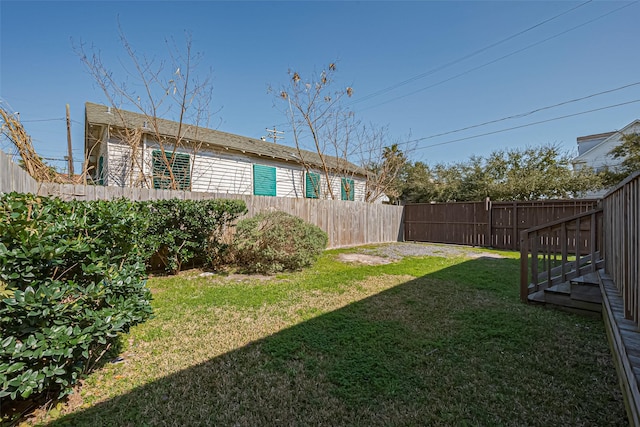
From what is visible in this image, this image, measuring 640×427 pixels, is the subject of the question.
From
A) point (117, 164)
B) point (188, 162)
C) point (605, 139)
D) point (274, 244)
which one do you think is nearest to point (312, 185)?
point (188, 162)

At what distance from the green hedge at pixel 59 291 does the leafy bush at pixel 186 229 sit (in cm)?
243

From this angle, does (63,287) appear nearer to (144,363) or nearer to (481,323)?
(144,363)

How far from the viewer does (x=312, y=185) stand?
1203cm

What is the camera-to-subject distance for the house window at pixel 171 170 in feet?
26.0

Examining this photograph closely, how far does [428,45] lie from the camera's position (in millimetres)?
10023

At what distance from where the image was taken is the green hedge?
4.72 ft

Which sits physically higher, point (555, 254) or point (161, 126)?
point (161, 126)

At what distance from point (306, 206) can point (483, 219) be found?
674cm

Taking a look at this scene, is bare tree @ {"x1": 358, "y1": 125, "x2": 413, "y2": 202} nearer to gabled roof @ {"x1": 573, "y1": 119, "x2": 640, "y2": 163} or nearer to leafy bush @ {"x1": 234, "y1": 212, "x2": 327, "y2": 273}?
leafy bush @ {"x1": 234, "y1": 212, "x2": 327, "y2": 273}

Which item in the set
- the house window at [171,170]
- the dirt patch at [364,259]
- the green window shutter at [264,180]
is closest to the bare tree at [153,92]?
the house window at [171,170]

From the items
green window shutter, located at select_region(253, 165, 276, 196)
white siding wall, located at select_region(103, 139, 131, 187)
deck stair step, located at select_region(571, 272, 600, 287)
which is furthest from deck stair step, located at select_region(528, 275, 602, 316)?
white siding wall, located at select_region(103, 139, 131, 187)

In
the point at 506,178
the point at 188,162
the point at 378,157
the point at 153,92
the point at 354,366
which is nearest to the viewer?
the point at 354,366

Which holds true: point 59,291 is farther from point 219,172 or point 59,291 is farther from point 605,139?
point 605,139

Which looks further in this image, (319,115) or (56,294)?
(319,115)
